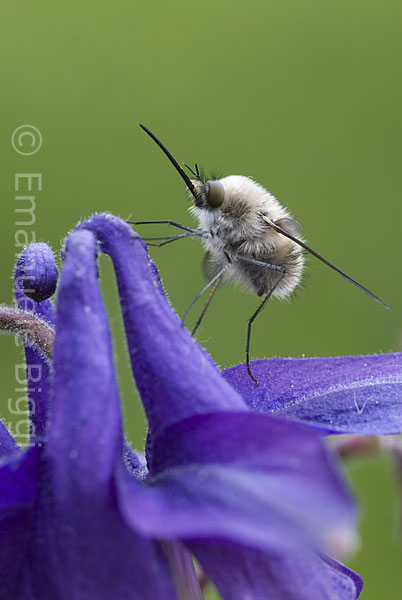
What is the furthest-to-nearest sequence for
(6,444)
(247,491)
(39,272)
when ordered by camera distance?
1. (39,272)
2. (6,444)
3. (247,491)

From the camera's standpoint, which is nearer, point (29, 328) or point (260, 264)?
point (29, 328)

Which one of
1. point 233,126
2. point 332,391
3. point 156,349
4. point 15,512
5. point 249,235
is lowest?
point 15,512

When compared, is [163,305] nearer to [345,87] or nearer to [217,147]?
[217,147]

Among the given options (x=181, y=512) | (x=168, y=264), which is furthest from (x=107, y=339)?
(x=168, y=264)

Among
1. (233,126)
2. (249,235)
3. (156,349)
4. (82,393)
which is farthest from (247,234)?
(233,126)

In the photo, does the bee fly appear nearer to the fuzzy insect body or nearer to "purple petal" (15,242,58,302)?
the fuzzy insect body

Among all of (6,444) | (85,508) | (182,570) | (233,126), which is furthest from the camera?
(233,126)

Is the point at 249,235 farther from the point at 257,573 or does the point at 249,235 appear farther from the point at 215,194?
the point at 257,573

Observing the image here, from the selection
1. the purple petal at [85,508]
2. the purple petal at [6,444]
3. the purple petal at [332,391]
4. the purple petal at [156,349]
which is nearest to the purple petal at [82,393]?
the purple petal at [85,508]
